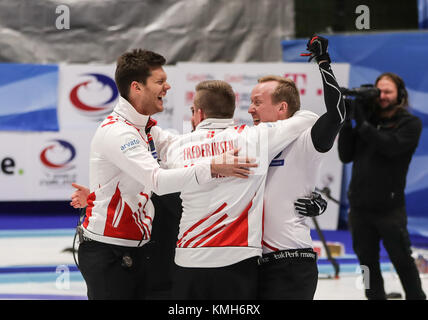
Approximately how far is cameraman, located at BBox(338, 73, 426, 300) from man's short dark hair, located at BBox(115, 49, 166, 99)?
257 centimetres

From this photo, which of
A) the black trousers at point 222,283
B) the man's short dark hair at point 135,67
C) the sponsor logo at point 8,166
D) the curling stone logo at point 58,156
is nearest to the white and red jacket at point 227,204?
the black trousers at point 222,283

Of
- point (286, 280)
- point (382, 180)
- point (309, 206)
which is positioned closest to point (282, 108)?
point (309, 206)

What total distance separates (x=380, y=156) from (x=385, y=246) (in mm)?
762

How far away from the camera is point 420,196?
28.4 ft

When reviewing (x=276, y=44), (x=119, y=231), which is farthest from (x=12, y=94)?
(x=119, y=231)

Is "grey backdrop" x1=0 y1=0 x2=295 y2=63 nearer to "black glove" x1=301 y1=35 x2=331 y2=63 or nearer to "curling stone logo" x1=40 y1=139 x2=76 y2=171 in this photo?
"curling stone logo" x1=40 y1=139 x2=76 y2=171

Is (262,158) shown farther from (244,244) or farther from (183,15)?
(183,15)

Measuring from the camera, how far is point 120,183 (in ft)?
9.95

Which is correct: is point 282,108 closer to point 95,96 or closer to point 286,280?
point 286,280

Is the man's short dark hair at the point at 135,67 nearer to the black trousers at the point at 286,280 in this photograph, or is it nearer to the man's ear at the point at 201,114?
the man's ear at the point at 201,114

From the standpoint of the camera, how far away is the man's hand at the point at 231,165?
2.66m

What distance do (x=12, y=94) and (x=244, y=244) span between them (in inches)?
318

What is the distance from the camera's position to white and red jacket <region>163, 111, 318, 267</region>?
2.73 meters

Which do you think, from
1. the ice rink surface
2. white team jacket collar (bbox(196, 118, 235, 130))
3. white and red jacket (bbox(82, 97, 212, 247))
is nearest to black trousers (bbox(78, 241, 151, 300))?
white and red jacket (bbox(82, 97, 212, 247))
